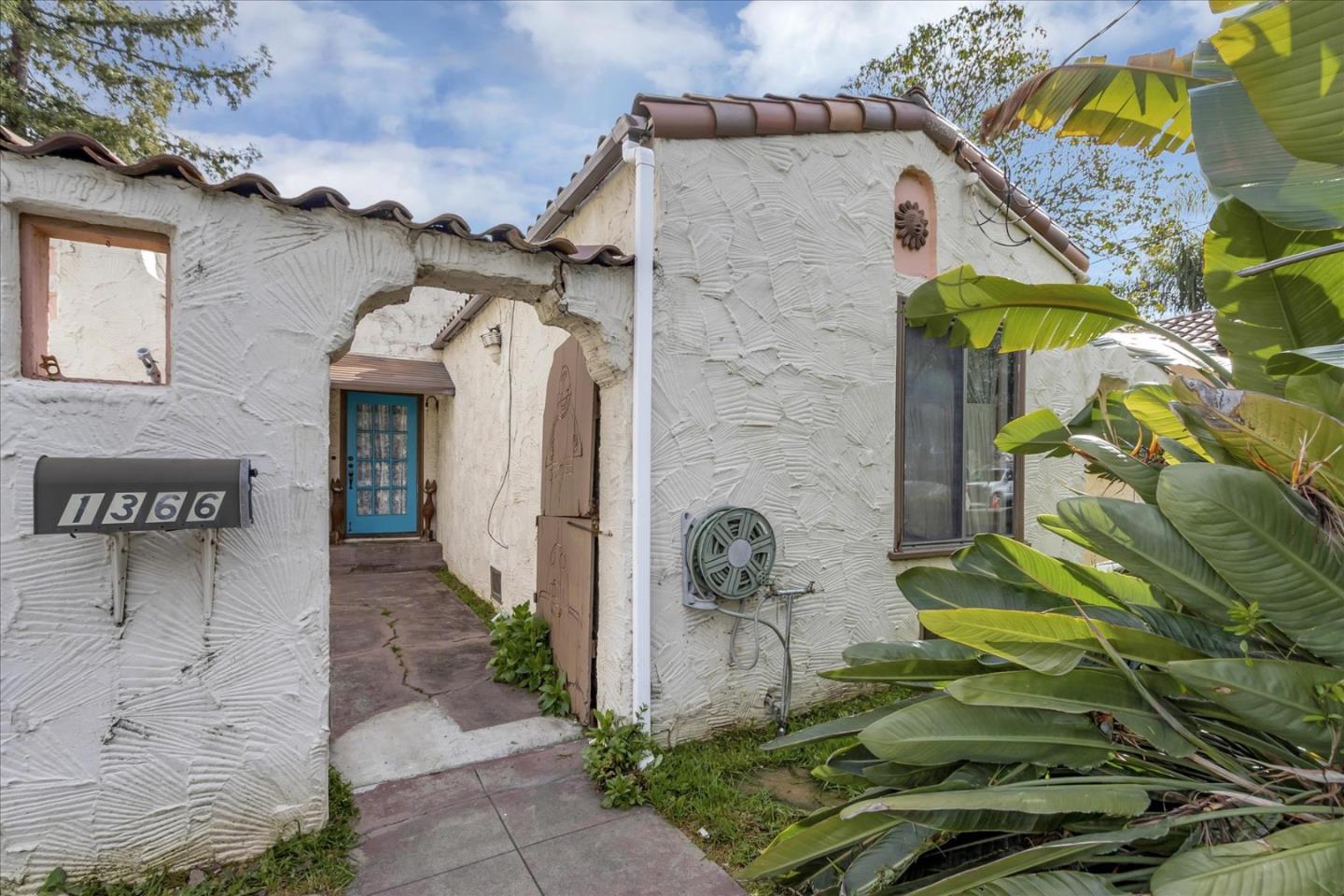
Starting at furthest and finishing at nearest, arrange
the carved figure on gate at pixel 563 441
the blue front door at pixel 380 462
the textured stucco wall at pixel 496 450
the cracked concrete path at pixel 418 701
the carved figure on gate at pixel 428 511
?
the carved figure on gate at pixel 428 511
the blue front door at pixel 380 462
the textured stucco wall at pixel 496 450
the carved figure on gate at pixel 563 441
the cracked concrete path at pixel 418 701

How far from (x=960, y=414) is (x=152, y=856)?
6024 millimetres

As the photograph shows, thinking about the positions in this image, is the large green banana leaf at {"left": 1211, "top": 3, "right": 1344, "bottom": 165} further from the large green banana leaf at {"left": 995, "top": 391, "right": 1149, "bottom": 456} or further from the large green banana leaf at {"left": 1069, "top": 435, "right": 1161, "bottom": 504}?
the large green banana leaf at {"left": 995, "top": 391, "right": 1149, "bottom": 456}

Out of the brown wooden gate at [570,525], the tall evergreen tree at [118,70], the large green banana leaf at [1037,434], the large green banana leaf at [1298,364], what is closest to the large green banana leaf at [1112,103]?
the large green banana leaf at [1037,434]

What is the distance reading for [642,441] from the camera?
12.9 feet

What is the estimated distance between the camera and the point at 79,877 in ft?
8.84

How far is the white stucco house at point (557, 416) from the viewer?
8.93 ft

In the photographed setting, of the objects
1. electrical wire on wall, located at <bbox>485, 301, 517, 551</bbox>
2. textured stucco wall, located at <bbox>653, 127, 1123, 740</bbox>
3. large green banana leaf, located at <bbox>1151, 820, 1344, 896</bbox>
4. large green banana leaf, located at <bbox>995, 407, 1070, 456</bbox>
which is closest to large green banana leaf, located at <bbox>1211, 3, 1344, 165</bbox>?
large green banana leaf, located at <bbox>995, 407, 1070, 456</bbox>

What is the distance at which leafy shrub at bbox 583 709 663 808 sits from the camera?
354 cm

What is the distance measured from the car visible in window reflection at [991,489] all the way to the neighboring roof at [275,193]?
3.78m

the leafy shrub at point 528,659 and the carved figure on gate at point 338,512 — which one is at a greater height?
the carved figure on gate at point 338,512

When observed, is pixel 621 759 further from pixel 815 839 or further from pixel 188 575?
pixel 188 575

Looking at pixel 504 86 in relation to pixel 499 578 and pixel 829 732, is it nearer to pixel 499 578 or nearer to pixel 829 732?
pixel 499 578

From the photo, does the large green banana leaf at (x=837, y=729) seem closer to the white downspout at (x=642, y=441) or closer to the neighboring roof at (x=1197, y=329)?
the white downspout at (x=642, y=441)

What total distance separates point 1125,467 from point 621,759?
123 inches
